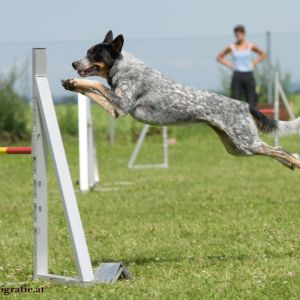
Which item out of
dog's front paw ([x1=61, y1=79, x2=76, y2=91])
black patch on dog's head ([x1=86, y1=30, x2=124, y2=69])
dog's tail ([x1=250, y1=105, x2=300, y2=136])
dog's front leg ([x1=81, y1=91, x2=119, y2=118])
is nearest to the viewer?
dog's front paw ([x1=61, y1=79, x2=76, y2=91])

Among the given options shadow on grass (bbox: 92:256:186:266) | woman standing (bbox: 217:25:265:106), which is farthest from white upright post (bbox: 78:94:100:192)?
woman standing (bbox: 217:25:265:106)

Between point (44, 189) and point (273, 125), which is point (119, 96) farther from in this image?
point (273, 125)

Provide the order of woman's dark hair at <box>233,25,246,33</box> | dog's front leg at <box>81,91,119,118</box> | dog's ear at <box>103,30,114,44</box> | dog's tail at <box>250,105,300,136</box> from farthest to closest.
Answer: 1. woman's dark hair at <box>233,25,246,33</box>
2. dog's tail at <box>250,105,300,136</box>
3. dog's ear at <box>103,30,114,44</box>
4. dog's front leg at <box>81,91,119,118</box>

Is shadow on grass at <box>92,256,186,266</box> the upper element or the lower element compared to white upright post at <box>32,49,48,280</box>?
lower

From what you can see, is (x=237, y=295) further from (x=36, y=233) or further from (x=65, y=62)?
(x=65, y=62)

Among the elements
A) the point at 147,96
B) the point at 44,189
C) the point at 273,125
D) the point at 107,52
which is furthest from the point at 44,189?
the point at 273,125

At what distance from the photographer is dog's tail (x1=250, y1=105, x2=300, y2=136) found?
6895 mm

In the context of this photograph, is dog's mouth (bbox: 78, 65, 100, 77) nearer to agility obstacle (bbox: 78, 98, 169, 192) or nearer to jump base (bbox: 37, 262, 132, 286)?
jump base (bbox: 37, 262, 132, 286)

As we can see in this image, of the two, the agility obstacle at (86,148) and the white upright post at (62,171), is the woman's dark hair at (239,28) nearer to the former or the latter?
the agility obstacle at (86,148)

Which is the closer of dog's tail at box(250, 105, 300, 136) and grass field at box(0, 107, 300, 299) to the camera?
grass field at box(0, 107, 300, 299)

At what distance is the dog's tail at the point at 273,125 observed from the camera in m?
6.89

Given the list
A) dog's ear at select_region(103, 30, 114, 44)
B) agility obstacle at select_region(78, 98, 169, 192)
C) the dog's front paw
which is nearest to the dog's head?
dog's ear at select_region(103, 30, 114, 44)

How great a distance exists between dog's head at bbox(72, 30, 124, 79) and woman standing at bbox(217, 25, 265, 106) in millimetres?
8661

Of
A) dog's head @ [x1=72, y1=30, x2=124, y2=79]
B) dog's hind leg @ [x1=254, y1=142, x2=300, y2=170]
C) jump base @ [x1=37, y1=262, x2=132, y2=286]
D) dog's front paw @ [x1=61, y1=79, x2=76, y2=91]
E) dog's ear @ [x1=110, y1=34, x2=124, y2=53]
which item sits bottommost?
jump base @ [x1=37, y1=262, x2=132, y2=286]
